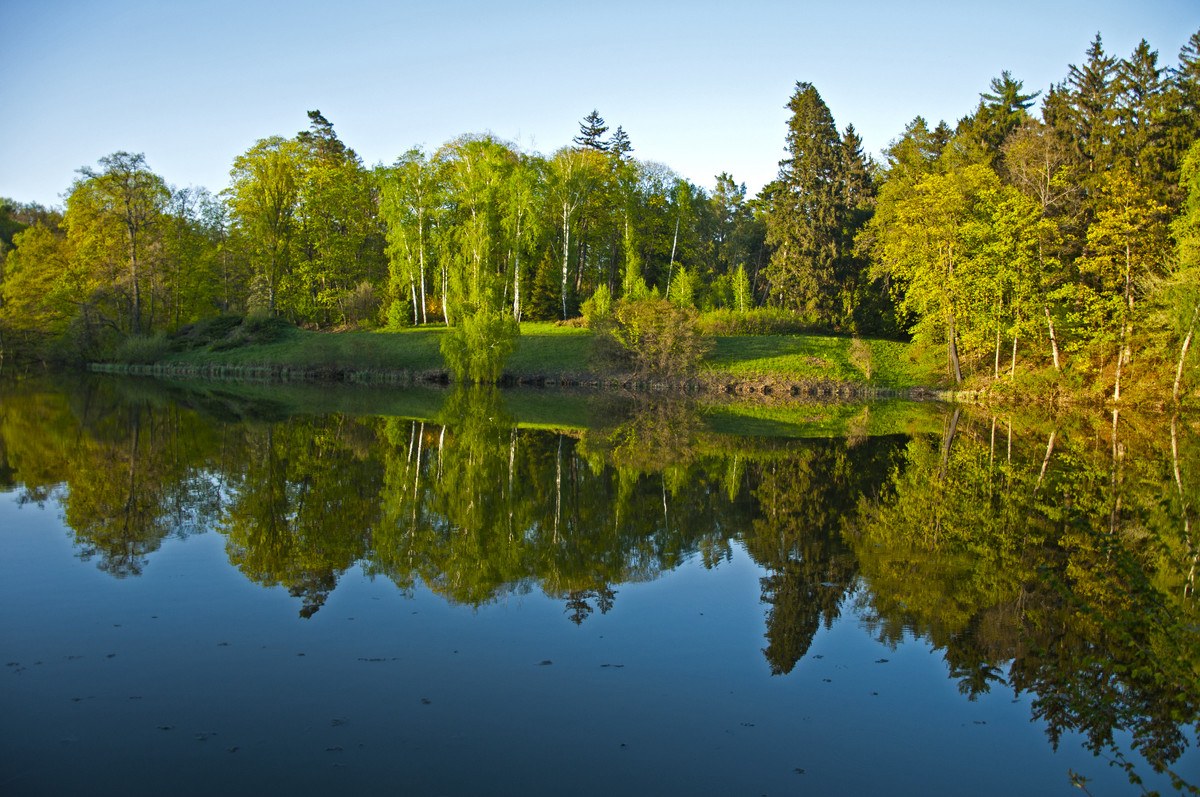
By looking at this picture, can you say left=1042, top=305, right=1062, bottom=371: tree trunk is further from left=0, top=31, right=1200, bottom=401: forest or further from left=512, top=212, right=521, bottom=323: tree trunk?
left=512, top=212, right=521, bottom=323: tree trunk

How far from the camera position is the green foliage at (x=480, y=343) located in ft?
111

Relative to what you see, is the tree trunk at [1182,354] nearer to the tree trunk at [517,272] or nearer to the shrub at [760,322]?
the shrub at [760,322]

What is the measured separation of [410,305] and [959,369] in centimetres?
3298

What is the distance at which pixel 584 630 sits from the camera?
632cm


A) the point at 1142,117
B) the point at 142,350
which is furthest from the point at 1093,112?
the point at 142,350

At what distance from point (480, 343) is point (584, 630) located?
28688 mm

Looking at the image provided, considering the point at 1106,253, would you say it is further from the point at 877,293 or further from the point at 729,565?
the point at 729,565

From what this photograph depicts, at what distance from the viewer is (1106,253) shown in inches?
1174

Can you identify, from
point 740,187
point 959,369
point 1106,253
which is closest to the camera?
point 1106,253

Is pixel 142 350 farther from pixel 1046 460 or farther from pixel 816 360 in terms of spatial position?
pixel 1046 460

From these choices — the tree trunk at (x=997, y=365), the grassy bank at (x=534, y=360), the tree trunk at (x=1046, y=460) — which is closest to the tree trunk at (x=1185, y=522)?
the tree trunk at (x=1046, y=460)

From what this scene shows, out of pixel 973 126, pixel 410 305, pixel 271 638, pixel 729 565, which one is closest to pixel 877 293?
pixel 973 126

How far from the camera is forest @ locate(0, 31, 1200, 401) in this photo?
30.6m

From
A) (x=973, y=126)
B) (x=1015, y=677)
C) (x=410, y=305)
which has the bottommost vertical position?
(x=1015, y=677)
